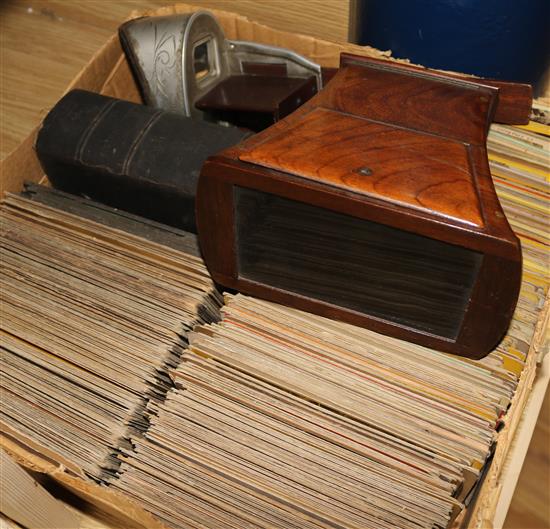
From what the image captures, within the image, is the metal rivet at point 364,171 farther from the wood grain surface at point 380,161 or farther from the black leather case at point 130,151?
the black leather case at point 130,151

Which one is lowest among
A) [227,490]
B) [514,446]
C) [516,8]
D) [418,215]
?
[514,446]

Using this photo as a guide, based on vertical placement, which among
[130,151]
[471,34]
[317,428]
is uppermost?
[471,34]

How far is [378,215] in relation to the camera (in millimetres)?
763

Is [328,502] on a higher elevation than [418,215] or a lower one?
lower

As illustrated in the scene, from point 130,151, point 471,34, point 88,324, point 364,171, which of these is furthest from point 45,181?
point 471,34

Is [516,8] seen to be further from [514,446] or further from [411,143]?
[514,446]

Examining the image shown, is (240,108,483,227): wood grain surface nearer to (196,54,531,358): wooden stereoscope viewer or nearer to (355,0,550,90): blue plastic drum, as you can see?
(196,54,531,358): wooden stereoscope viewer

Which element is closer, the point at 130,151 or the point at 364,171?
the point at 364,171

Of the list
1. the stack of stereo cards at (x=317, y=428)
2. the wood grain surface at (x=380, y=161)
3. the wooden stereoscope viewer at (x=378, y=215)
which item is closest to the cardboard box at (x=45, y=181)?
the stack of stereo cards at (x=317, y=428)

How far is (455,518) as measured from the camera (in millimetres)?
808

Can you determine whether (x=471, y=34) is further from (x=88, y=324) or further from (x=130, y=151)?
(x=88, y=324)

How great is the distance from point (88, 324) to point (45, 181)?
41cm

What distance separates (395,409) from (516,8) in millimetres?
697

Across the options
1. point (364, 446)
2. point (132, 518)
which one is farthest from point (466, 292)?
point (132, 518)
